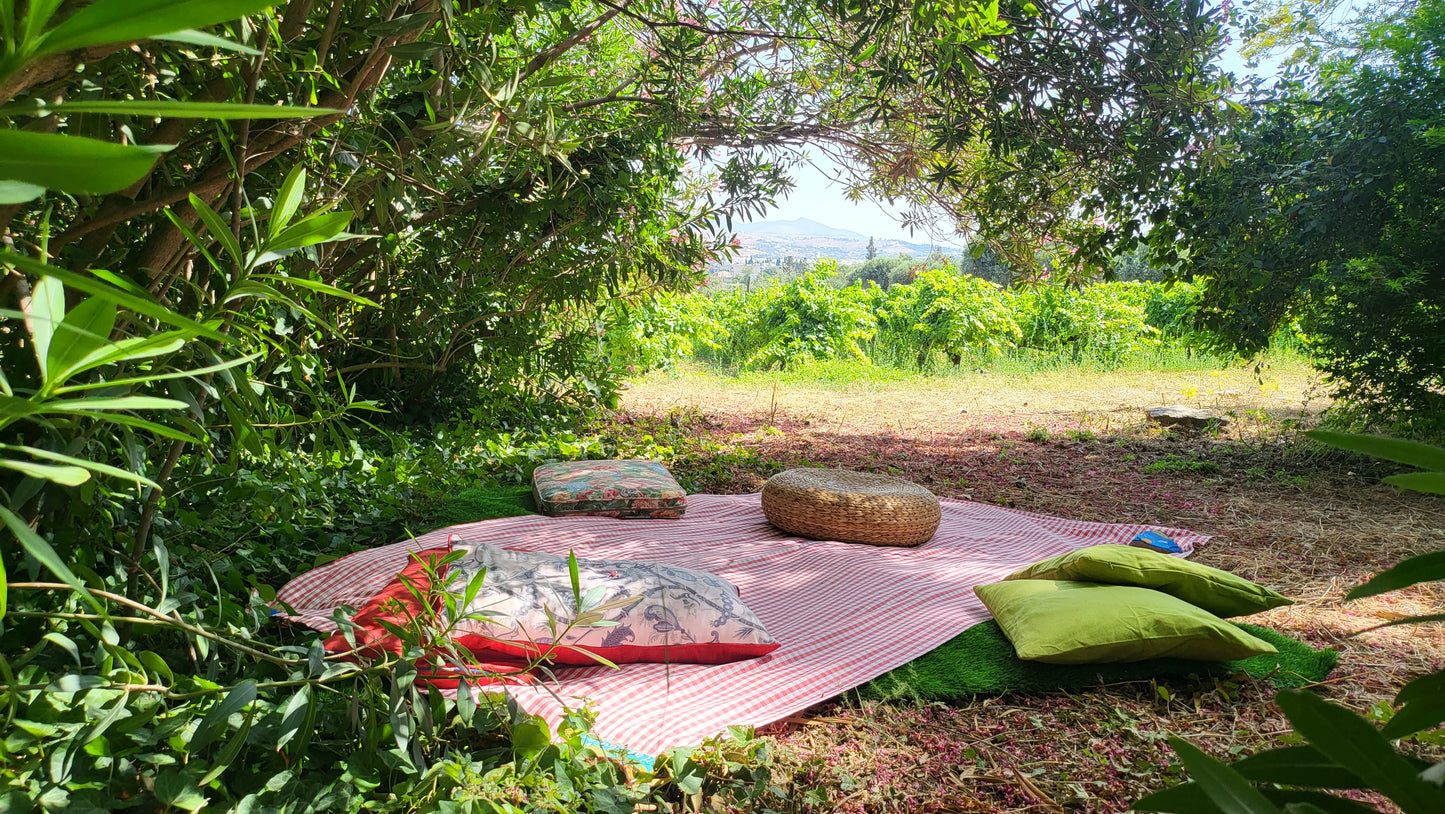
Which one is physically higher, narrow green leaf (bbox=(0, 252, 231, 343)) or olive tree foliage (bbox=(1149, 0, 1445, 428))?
olive tree foliage (bbox=(1149, 0, 1445, 428))

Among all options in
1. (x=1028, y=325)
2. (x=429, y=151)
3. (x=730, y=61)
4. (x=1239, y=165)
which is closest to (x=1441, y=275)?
(x=1239, y=165)

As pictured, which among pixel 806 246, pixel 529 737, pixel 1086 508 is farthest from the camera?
pixel 806 246

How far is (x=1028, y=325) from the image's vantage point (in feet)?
33.5

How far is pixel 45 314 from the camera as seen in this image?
528 millimetres

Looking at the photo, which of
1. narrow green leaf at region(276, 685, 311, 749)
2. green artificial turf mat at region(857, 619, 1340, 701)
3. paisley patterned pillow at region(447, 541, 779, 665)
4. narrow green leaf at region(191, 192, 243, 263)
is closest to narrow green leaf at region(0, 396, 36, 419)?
narrow green leaf at region(191, 192, 243, 263)

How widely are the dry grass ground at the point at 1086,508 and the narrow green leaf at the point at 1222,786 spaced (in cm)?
58

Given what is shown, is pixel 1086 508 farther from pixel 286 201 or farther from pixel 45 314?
pixel 45 314

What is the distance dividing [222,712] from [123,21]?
0.96 m

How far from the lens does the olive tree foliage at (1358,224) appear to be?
388 cm

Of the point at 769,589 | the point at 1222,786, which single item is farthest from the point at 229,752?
the point at 769,589

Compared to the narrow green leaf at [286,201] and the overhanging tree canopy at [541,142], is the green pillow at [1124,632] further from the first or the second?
the narrow green leaf at [286,201]

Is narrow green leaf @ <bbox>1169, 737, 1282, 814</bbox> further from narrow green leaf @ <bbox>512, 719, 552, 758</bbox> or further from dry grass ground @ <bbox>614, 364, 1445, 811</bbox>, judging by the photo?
narrow green leaf @ <bbox>512, 719, 552, 758</bbox>

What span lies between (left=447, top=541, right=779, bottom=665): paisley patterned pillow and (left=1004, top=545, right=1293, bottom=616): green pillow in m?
0.98

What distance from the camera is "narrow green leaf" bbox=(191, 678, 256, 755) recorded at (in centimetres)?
98
